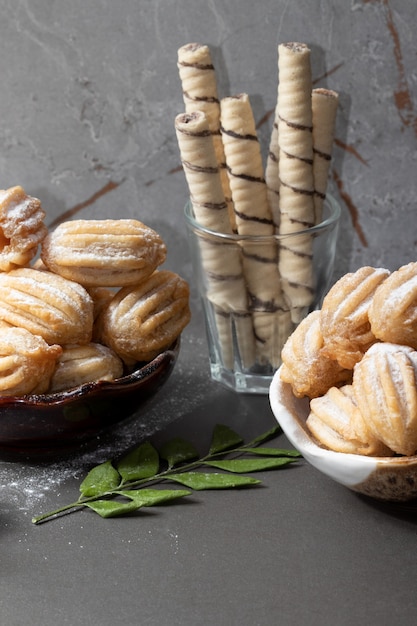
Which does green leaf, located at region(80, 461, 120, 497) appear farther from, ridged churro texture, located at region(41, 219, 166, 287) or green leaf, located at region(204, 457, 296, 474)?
ridged churro texture, located at region(41, 219, 166, 287)

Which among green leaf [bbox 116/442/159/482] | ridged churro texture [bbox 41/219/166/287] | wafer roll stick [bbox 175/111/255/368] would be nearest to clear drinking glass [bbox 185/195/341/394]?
wafer roll stick [bbox 175/111/255/368]

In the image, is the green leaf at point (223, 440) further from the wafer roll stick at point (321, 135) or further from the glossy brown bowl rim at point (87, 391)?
the wafer roll stick at point (321, 135)

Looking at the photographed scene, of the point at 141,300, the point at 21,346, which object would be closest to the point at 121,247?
the point at 141,300

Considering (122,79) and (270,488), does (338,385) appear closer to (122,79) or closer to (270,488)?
(270,488)

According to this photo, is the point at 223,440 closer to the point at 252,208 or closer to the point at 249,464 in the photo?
the point at 249,464

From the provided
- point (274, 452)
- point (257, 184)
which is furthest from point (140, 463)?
point (257, 184)
